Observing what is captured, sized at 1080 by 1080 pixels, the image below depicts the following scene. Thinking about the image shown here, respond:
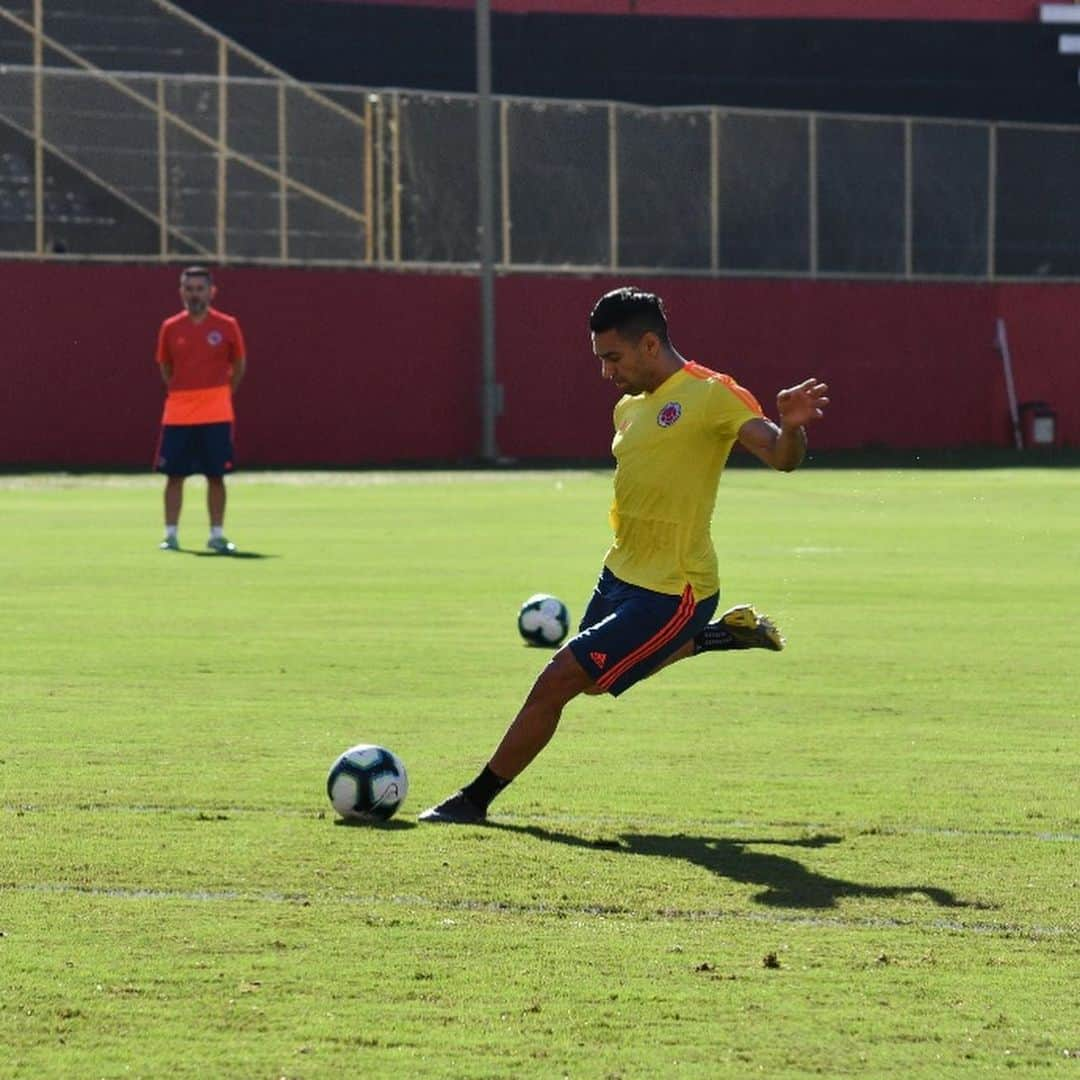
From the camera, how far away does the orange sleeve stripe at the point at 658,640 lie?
8281mm

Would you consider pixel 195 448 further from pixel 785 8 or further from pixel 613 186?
pixel 785 8

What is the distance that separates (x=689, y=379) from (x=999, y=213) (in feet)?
125

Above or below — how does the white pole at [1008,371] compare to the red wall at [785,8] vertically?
below

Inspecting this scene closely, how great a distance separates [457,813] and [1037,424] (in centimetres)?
3779

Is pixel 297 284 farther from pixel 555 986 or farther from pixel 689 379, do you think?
pixel 555 986

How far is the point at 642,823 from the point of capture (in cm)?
826

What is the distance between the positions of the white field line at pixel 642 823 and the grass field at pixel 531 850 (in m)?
0.02

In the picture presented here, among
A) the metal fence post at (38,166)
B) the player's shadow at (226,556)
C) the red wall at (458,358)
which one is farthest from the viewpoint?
the red wall at (458,358)

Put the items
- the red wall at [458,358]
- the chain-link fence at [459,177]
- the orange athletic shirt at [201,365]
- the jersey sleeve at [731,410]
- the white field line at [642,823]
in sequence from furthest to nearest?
1. the chain-link fence at [459,177]
2. the red wall at [458,358]
3. the orange athletic shirt at [201,365]
4. the jersey sleeve at [731,410]
5. the white field line at [642,823]

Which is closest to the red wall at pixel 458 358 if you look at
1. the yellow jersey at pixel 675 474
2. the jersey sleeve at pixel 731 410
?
the yellow jersey at pixel 675 474

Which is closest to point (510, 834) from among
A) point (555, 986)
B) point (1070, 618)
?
point (555, 986)

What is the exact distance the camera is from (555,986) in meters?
5.93

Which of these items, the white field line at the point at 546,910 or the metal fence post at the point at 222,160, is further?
the metal fence post at the point at 222,160

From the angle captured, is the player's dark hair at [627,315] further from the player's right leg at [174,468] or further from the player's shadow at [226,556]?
the player's right leg at [174,468]
